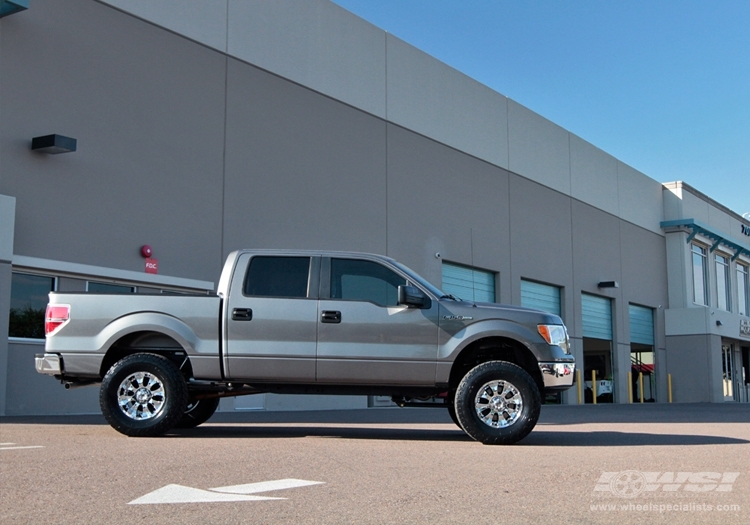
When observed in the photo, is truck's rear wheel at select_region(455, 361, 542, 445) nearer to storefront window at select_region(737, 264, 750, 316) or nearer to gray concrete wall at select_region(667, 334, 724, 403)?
gray concrete wall at select_region(667, 334, 724, 403)

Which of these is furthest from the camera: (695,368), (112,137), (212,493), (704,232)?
(704,232)

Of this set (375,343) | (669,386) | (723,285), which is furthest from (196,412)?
(723,285)

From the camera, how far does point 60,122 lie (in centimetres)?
1655

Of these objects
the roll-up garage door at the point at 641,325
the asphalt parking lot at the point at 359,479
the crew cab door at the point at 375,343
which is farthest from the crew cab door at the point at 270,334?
the roll-up garage door at the point at 641,325

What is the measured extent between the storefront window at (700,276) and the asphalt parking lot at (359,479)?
36002 millimetres

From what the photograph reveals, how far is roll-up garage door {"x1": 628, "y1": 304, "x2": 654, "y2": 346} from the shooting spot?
131 feet

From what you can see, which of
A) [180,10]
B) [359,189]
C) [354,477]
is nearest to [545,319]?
[354,477]

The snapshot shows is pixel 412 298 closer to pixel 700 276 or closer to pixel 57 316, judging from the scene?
pixel 57 316

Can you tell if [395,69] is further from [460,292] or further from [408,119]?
[460,292]

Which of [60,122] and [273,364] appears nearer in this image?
[273,364]

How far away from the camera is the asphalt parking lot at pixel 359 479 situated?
532 centimetres

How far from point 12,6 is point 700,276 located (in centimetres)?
3853

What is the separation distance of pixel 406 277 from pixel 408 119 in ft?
Answer: 54.2

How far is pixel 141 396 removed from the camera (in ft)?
32.1
